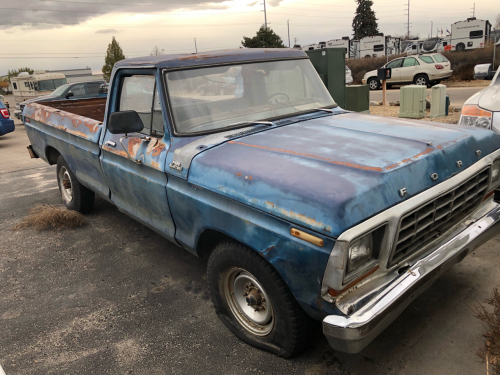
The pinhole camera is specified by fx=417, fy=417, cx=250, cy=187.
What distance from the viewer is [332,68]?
34.2 ft

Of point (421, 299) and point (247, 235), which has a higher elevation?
point (247, 235)

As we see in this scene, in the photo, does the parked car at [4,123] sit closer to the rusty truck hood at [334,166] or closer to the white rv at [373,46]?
the rusty truck hood at [334,166]

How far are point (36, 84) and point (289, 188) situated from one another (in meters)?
20.7

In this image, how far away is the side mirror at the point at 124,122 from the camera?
10.8ft

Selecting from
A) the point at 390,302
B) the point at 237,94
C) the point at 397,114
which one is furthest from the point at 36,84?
the point at 390,302

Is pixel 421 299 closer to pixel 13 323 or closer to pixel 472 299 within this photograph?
pixel 472 299

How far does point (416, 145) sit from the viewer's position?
8.93ft

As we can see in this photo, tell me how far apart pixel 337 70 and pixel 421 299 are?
8.33 meters

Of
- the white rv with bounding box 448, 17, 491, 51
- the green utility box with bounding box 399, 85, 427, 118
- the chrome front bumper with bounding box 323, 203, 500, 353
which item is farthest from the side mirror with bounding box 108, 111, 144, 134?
the white rv with bounding box 448, 17, 491, 51

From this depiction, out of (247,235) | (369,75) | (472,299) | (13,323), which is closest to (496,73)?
(472,299)

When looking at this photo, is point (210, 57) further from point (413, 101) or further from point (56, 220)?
point (413, 101)

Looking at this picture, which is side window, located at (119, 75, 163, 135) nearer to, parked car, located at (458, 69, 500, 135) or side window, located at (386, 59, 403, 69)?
parked car, located at (458, 69, 500, 135)

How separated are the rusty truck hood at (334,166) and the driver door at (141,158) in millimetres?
556

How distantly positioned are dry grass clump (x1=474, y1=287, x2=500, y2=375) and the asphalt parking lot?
56mm
